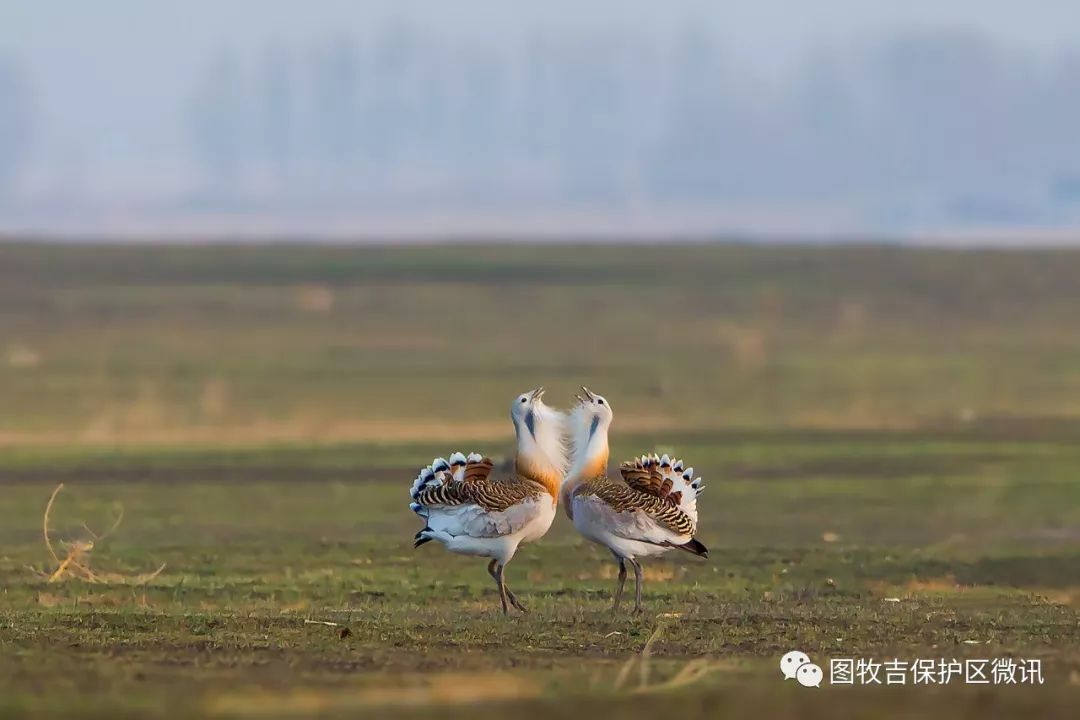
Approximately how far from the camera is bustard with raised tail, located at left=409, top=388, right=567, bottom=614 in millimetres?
17281

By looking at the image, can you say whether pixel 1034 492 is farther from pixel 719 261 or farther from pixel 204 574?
pixel 719 261

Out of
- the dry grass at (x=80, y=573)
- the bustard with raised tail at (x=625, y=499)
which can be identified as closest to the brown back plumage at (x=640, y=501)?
the bustard with raised tail at (x=625, y=499)

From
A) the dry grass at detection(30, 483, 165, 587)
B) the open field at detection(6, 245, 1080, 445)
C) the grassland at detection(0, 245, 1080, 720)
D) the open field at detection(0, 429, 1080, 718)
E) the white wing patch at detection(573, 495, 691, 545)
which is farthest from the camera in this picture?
the open field at detection(6, 245, 1080, 445)

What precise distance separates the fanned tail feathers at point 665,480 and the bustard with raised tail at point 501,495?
0.60 m

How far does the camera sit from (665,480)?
18.0 metres

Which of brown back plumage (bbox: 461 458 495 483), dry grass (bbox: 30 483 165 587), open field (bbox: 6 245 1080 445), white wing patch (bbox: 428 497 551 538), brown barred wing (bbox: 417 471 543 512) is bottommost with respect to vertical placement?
dry grass (bbox: 30 483 165 587)

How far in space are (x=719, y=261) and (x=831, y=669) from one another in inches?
3092

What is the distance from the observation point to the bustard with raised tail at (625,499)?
679 inches

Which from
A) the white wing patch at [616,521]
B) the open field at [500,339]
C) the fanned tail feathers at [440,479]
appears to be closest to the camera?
the white wing patch at [616,521]

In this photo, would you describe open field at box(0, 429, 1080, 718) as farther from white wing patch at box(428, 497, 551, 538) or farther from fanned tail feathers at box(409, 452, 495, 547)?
fanned tail feathers at box(409, 452, 495, 547)

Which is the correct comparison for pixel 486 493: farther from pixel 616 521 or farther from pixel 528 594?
pixel 528 594

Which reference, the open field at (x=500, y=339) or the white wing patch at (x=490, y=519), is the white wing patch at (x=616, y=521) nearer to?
the white wing patch at (x=490, y=519)

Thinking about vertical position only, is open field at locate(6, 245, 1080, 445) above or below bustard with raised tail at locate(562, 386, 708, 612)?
above

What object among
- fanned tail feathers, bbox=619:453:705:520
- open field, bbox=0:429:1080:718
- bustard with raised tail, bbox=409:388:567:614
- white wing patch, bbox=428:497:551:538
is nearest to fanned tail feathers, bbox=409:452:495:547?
bustard with raised tail, bbox=409:388:567:614
